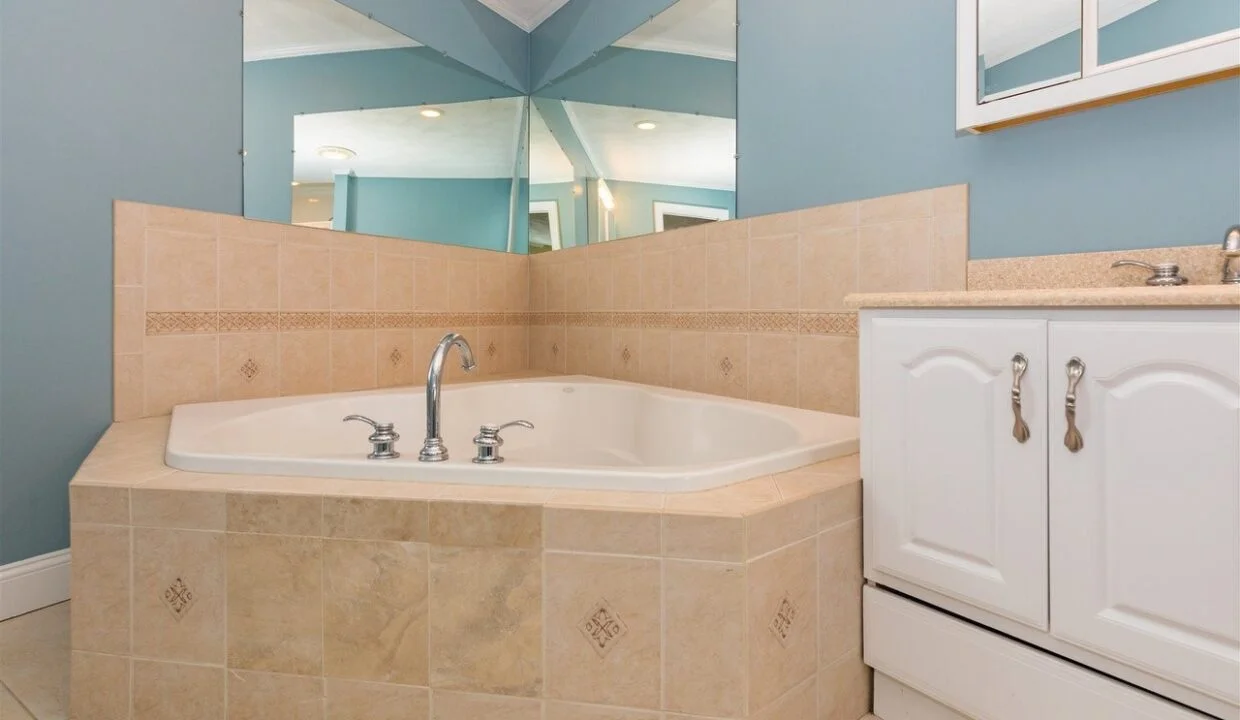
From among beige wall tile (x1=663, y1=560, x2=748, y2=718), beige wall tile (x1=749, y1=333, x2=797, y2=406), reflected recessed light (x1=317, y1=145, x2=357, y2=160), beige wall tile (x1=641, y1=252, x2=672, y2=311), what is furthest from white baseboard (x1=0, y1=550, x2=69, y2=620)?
beige wall tile (x1=749, y1=333, x2=797, y2=406)

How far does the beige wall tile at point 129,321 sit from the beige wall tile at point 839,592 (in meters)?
2.13

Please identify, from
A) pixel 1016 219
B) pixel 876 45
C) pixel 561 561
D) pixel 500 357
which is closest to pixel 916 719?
pixel 561 561

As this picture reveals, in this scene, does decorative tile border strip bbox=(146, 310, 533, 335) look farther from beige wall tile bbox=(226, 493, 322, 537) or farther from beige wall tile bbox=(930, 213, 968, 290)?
beige wall tile bbox=(930, 213, 968, 290)

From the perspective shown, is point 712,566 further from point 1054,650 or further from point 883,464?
point 1054,650

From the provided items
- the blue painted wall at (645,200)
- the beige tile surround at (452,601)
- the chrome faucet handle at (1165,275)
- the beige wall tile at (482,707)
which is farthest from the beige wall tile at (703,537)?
the blue painted wall at (645,200)

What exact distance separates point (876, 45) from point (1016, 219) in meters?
0.70

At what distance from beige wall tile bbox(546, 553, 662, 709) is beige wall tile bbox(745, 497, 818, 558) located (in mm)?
180

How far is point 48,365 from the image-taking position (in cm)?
179

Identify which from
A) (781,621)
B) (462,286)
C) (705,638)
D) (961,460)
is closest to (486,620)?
(705,638)

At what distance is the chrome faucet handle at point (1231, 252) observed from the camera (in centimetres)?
113

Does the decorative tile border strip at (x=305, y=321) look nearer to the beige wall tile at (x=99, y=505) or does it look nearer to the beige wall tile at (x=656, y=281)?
the beige wall tile at (x=656, y=281)

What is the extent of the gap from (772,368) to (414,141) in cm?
196

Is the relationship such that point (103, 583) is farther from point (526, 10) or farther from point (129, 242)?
point (526, 10)

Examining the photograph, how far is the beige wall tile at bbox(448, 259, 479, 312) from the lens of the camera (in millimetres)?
2930
